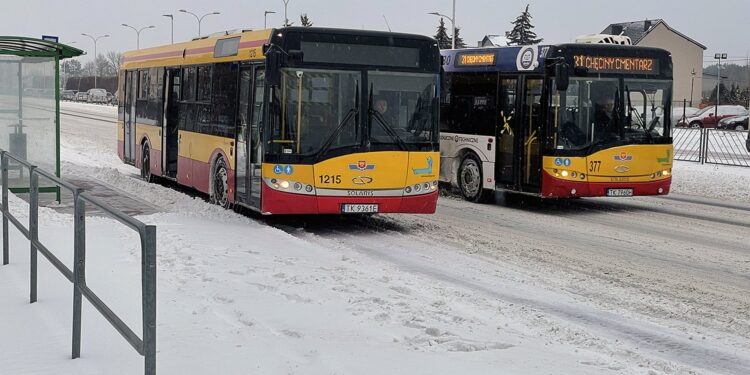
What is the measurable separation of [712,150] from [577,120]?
51.4ft

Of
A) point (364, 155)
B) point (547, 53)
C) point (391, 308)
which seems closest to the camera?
point (391, 308)

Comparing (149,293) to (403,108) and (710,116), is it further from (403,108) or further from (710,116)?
(710,116)

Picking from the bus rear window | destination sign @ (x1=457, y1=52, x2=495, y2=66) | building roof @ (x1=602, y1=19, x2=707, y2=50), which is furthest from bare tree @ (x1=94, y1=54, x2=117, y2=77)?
the bus rear window

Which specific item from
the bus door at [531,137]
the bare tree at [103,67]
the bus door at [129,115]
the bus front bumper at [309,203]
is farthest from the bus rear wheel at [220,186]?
the bare tree at [103,67]

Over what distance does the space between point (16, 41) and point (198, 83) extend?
309 cm

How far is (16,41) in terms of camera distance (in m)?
14.5

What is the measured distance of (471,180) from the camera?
60.2 feet

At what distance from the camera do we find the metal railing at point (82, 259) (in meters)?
4.78

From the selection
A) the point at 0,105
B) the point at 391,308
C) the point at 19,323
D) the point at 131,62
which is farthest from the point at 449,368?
the point at 131,62

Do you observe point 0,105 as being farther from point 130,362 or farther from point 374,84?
point 130,362

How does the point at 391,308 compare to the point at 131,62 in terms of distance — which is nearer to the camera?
the point at 391,308

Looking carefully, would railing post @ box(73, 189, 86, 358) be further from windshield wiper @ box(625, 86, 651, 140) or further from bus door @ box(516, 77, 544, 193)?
windshield wiper @ box(625, 86, 651, 140)

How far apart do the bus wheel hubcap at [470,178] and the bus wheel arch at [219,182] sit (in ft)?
16.4

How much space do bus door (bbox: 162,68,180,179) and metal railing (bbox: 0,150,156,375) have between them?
8.73m
